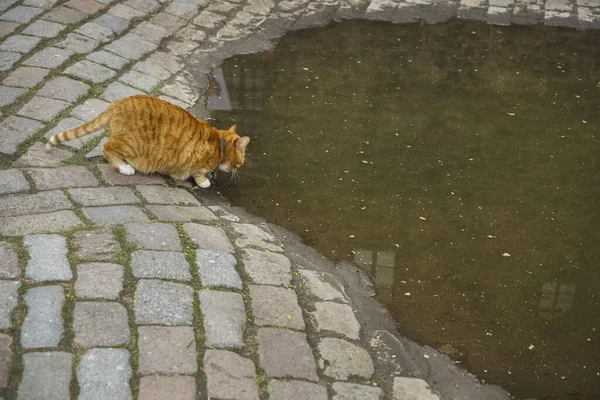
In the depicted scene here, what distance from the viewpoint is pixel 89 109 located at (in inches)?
240

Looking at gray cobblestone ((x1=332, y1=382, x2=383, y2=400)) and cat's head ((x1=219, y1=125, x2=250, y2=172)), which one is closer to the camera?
gray cobblestone ((x1=332, y1=382, x2=383, y2=400))

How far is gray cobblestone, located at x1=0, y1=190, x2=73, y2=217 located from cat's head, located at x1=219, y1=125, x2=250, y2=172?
45.4 inches

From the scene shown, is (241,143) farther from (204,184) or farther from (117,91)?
(117,91)

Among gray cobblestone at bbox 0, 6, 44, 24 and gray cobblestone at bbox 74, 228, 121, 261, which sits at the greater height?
gray cobblestone at bbox 0, 6, 44, 24

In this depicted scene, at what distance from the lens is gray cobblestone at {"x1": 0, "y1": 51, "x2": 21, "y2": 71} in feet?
21.0

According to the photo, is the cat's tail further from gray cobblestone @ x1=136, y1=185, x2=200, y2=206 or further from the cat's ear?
the cat's ear

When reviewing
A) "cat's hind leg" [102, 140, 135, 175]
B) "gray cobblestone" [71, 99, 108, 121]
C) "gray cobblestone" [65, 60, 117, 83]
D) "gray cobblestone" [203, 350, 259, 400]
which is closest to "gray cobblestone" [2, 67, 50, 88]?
"gray cobblestone" [65, 60, 117, 83]

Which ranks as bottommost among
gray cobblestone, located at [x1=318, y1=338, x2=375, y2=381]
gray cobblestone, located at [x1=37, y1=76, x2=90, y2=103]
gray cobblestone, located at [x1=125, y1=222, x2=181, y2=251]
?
gray cobblestone, located at [x1=318, y1=338, x2=375, y2=381]

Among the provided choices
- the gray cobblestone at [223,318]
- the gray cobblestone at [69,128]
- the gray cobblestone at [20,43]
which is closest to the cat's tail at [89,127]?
the gray cobblestone at [69,128]

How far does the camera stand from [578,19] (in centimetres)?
880

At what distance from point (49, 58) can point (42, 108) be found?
83 centimetres

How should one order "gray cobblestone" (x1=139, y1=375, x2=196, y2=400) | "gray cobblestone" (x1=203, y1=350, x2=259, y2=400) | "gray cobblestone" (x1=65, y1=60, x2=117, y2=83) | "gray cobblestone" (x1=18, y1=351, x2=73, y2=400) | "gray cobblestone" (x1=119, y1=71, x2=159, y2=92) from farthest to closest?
"gray cobblestone" (x1=119, y1=71, x2=159, y2=92) < "gray cobblestone" (x1=65, y1=60, x2=117, y2=83) < "gray cobblestone" (x1=203, y1=350, x2=259, y2=400) < "gray cobblestone" (x1=139, y1=375, x2=196, y2=400) < "gray cobblestone" (x1=18, y1=351, x2=73, y2=400)

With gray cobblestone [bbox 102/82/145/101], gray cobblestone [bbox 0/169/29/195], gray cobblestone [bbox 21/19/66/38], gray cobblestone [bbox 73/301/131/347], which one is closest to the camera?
gray cobblestone [bbox 73/301/131/347]

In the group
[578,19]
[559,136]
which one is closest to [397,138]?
[559,136]
